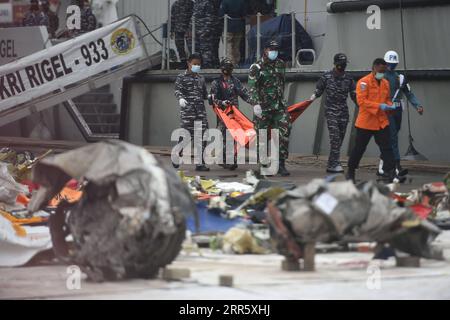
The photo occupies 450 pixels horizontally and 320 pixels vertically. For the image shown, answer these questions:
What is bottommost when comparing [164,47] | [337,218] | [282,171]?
[282,171]

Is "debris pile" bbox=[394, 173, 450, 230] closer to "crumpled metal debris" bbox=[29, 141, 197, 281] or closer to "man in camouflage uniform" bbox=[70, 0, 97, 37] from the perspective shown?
"crumpled metal debris" bbox=[29, 141, 197, 281]

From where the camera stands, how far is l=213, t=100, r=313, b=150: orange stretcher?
2075 centimetres

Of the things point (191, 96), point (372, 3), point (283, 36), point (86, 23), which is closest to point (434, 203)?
point (191, 96)

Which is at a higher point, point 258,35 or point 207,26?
point 207,26

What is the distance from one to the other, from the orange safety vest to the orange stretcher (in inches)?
102

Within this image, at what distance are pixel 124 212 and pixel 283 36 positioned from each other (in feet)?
47.0

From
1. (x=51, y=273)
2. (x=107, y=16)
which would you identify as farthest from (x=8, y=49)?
(x=51, y=273)

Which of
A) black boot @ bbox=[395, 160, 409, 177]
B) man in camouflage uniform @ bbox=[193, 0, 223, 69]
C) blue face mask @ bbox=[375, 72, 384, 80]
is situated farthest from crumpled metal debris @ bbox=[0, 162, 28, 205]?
man in camouflage uniform @ bbox=[193, 0, 223, 69]

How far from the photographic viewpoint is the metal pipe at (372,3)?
2102cm

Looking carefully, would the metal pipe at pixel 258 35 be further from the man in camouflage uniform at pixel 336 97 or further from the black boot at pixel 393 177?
the black boot at pixel 393 177

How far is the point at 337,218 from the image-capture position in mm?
10289

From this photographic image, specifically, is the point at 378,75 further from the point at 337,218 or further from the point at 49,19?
the point at 49,19

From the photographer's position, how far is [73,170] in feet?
33.1

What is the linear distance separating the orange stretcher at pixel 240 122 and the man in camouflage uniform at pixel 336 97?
52 cm
